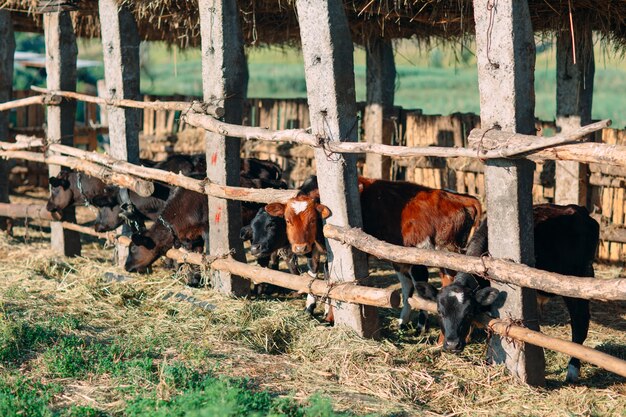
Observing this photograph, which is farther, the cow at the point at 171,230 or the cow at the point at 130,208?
the cow at the point at 130,208

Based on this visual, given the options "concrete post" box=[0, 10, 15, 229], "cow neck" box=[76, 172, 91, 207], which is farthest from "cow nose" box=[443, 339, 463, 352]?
"concrete post" box=[0, 10, 15, 229]

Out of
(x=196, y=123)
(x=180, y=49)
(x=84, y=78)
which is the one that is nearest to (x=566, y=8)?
(x=196, y=123)

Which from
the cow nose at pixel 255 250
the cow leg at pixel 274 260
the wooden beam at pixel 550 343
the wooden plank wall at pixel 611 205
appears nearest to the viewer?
the wooden beam at pixel 550 343

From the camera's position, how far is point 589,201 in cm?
1112

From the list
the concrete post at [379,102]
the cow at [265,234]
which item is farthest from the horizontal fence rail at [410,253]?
the concrete post at [379,102]

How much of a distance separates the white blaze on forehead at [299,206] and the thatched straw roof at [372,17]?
5.87 ft

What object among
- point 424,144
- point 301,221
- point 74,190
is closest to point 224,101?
point 301,221

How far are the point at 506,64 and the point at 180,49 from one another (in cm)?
849

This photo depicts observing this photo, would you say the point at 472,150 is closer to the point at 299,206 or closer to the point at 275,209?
the point at 299,206

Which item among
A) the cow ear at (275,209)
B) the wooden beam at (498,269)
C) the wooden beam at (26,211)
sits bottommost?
the wooden beam at (26,211)

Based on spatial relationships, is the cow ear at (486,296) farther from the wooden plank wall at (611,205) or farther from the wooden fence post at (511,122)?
the wooden plank wall at (611,205)

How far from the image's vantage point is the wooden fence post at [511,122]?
605 cm

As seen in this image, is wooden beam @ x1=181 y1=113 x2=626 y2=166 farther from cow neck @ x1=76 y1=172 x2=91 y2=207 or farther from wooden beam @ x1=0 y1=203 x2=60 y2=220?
wooden beam @ x1=0 y1=203 x2=60 y2=220

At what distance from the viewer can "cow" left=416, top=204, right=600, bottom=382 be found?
6.88 metres
